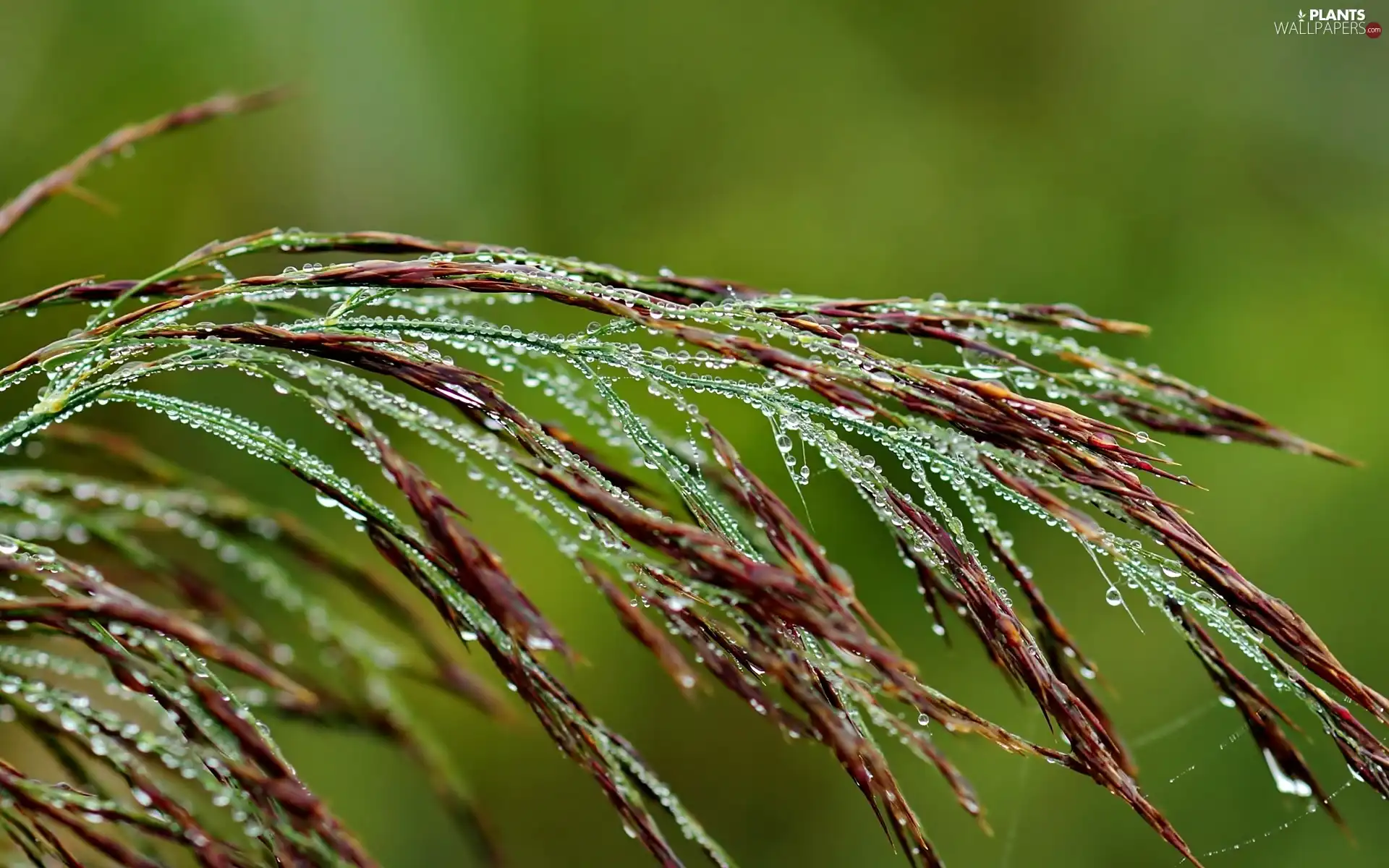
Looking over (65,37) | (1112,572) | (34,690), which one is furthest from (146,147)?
(1112,572)

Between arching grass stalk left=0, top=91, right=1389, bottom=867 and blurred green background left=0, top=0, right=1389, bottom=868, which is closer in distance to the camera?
arching grass stalk left=0, top=91, right=1389, bottom=867

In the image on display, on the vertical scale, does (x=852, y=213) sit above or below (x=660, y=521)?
above

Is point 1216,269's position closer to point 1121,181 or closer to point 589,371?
point 1121,181

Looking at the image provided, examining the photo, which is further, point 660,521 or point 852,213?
point 852,213
